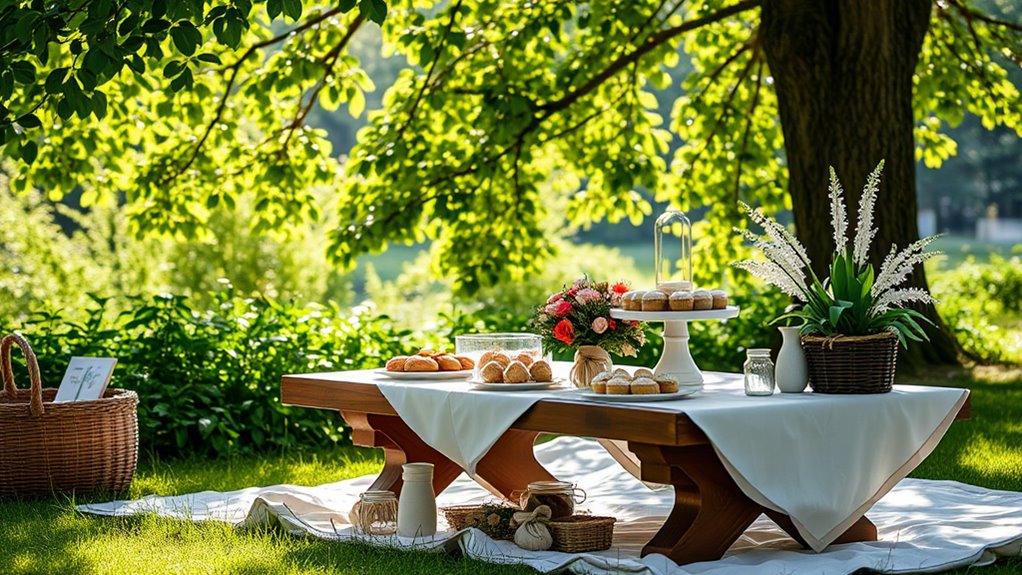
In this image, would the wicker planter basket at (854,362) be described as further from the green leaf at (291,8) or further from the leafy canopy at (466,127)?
the leafy canopy at (466,127)

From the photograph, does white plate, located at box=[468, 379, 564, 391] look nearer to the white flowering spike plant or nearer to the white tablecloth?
the white tablecloth

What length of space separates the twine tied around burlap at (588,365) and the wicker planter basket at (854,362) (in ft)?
2.31

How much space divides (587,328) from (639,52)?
16.6 ft

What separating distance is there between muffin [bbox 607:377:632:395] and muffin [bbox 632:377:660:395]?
0.8 inches

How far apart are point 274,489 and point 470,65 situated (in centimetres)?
487

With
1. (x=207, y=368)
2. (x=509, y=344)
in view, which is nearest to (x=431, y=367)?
(x=509, y=344)

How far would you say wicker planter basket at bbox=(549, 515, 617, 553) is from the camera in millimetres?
4211

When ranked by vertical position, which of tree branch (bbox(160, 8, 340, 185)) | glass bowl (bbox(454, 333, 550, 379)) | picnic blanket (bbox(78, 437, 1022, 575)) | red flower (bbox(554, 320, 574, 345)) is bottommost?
picnic blanket (bbox(78, 437, 1022, 575))

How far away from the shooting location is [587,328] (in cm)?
451

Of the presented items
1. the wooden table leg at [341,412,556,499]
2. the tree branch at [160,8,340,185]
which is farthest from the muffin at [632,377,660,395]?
the tree branch at [160,8,340,185]

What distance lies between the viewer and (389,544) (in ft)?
→ 14.3

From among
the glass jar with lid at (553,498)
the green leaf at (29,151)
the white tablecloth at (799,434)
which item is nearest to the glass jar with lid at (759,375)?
the white tablecloth at (799,434)

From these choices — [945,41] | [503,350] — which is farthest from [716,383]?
[945,41]

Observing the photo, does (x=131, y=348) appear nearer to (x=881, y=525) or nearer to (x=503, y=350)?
(x=503, y=350)
